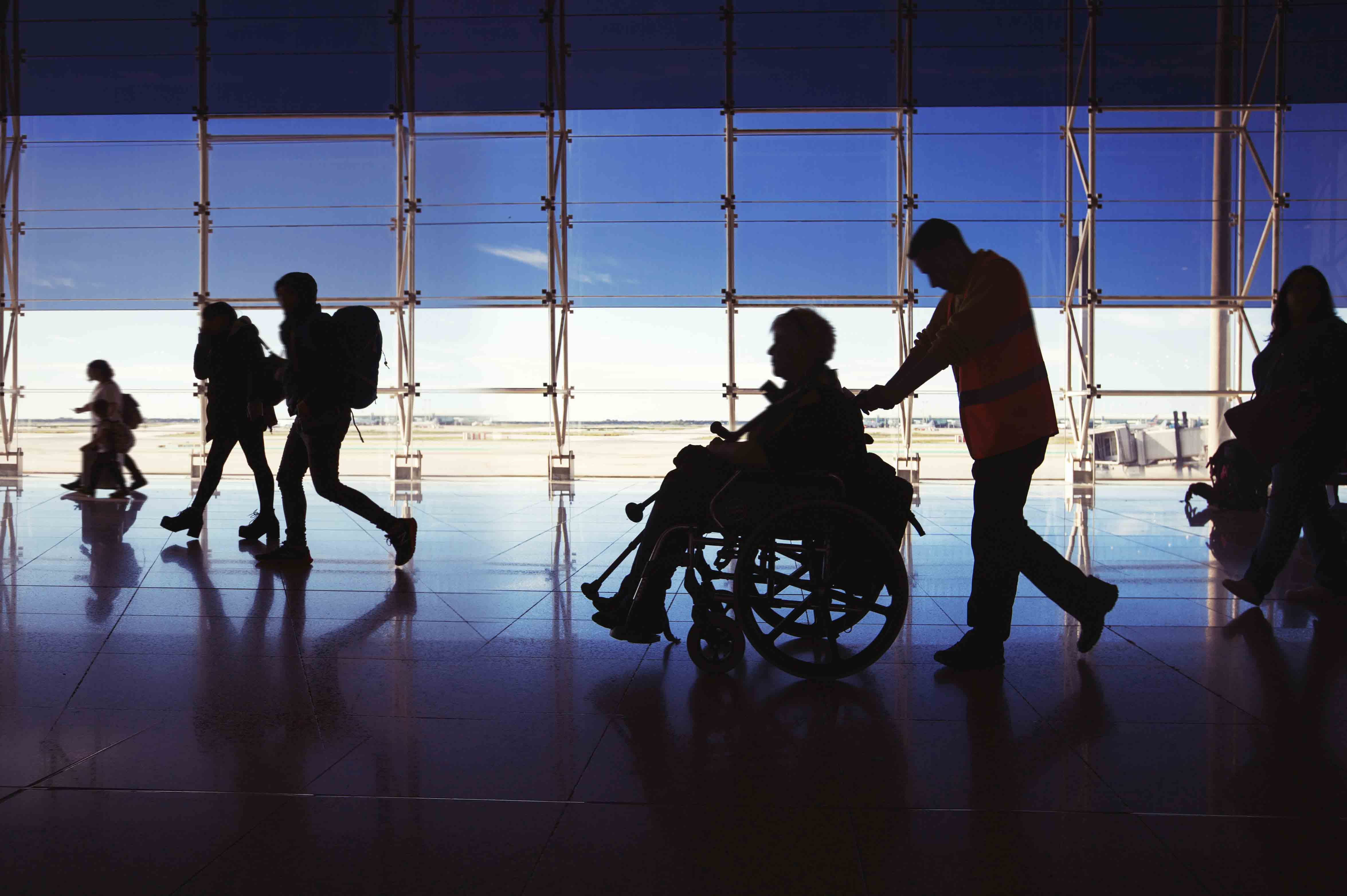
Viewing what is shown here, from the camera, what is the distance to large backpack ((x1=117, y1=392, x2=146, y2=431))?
8.16 metres

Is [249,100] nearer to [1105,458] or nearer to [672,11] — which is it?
[672,11]

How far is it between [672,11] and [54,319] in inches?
290

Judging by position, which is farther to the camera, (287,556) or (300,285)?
(287,556)

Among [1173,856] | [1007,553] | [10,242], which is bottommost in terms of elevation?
[1173,856]

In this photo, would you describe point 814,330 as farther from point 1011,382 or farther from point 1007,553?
point 1007,553

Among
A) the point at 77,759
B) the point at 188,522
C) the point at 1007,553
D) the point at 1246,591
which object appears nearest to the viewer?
the point at 77,759

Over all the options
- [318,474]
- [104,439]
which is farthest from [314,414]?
[104,439]

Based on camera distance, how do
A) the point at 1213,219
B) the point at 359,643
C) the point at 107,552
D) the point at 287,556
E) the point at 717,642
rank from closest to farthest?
the point at 717,642 < the point at 359,643 < the point at 287,556 < the point at 107,552 < the point at 1213,219

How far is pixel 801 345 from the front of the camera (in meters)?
2.74

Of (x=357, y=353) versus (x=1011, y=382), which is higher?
(x=357, y=353)

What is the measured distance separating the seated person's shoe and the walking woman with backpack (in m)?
3.48

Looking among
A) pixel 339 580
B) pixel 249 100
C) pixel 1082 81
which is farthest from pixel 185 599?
pixel 1082 81

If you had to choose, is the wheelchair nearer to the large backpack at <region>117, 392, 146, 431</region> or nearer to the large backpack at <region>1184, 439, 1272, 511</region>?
the large backpack at <region>1184, 439, 1272, 511</region>

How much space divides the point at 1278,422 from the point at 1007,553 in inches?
54.7
